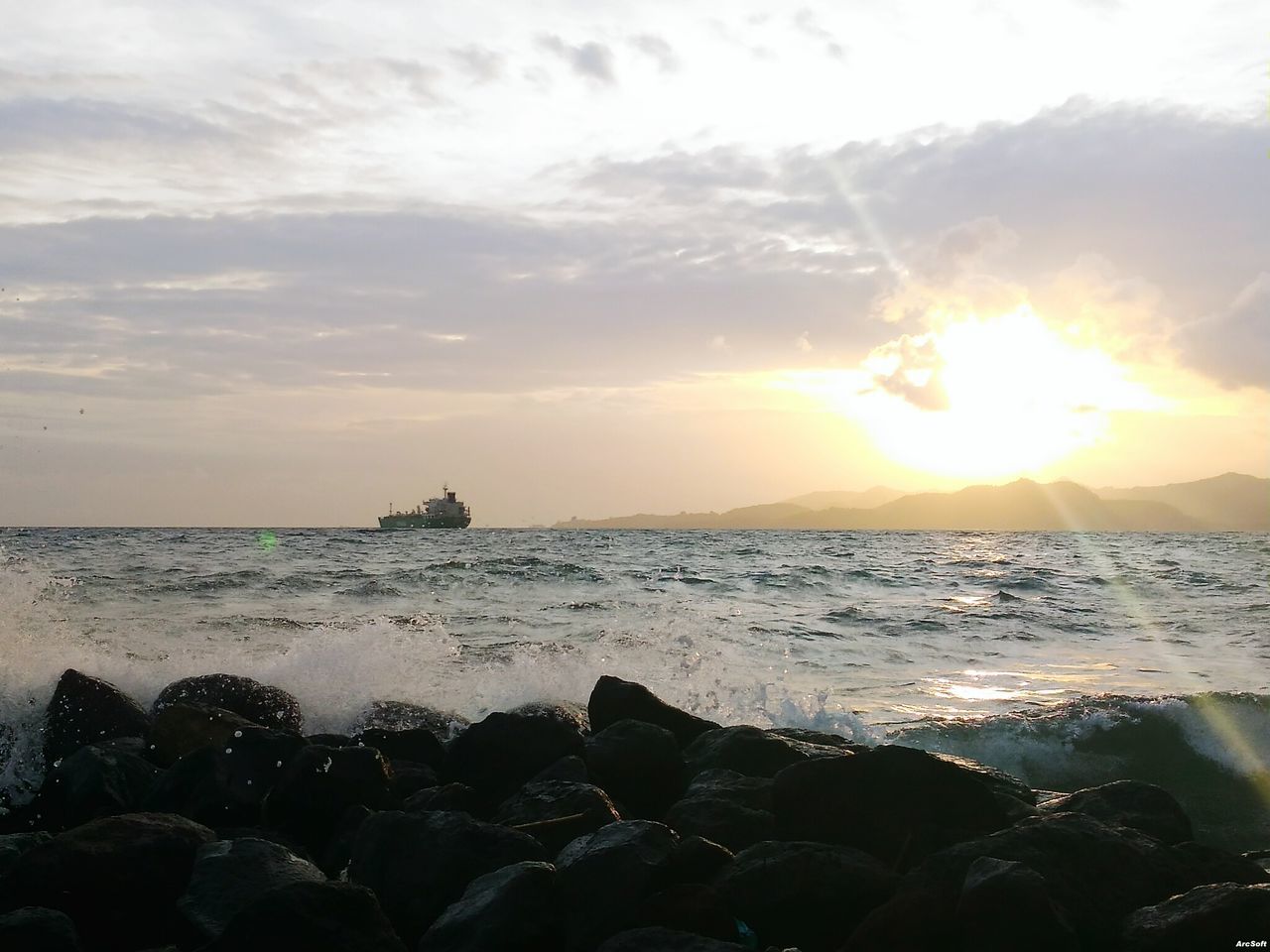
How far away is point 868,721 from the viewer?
11930mm

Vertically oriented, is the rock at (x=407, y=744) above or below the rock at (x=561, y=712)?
below

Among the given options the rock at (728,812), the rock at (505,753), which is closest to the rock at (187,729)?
the rock at (505,753)

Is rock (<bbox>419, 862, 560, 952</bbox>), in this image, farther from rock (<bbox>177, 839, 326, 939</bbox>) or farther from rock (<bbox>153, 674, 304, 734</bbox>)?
rock (<bbox>153, 674, 304, 734</bbox>)

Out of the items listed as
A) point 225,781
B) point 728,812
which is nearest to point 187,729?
point 225,781

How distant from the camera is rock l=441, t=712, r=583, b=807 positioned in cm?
784

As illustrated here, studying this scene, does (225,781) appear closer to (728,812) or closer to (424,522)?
(728,812)

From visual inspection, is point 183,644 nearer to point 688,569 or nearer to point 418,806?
point 418,806

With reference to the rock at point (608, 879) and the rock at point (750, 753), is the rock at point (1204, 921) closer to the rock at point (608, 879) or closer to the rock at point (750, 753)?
the rock at point (608, 879)

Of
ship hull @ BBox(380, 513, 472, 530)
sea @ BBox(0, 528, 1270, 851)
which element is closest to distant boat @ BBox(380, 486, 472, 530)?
ship hull @ BBox(380, 513, 472, 530)

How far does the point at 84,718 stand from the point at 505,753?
169 inches

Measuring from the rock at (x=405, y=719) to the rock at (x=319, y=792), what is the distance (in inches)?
128

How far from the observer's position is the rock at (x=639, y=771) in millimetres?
7531

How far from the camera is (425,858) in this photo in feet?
18.8

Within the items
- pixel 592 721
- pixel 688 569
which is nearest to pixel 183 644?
pixel 592 721
